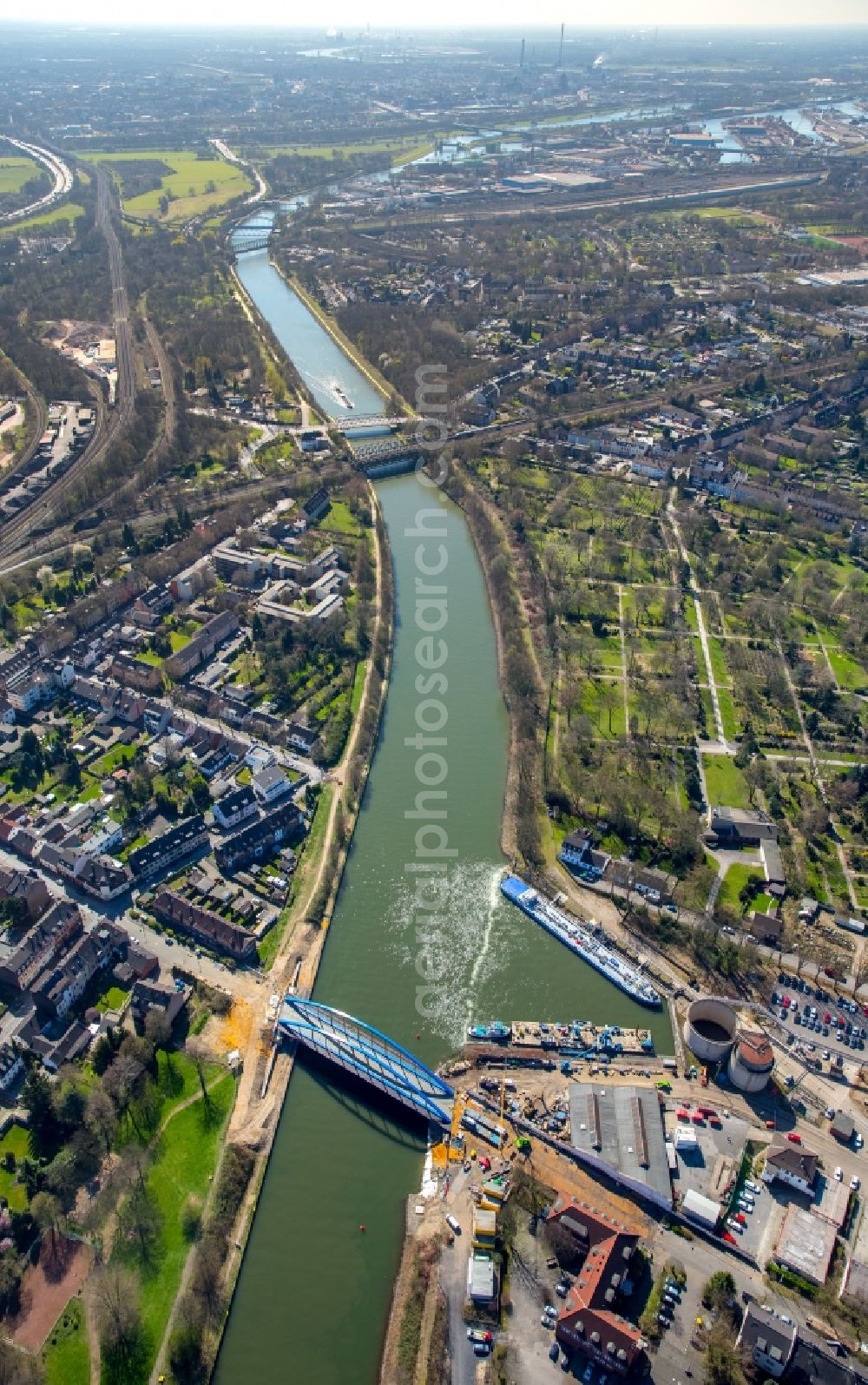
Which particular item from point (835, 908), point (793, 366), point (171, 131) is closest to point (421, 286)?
point (793, 366)

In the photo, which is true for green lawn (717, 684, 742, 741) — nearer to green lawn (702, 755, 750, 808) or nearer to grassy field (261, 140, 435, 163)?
green lawn (702, 755, 750, 808)

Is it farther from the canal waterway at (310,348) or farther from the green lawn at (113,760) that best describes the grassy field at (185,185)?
the green lawn at (113,760)

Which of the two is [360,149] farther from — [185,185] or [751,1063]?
[751,1063]

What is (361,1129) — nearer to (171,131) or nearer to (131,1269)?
(131,1269)

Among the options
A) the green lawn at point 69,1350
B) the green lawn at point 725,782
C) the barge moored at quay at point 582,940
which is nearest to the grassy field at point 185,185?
the green lawn at point 725,782

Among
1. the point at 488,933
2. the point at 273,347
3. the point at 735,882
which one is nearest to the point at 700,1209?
the point at 488,933

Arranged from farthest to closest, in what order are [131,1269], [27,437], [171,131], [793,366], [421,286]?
[171,131] < [421,286] < [793,366] < [27,437] < [131,1269]

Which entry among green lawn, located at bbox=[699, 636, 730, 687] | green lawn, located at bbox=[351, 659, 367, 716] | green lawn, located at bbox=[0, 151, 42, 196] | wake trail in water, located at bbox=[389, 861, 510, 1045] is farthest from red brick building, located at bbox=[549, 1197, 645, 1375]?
green lawn, located at bbox=[0, 151, 42, 196]
